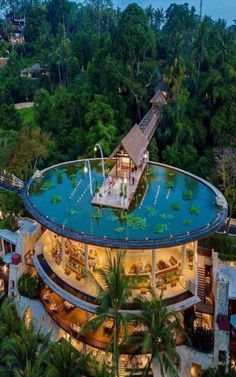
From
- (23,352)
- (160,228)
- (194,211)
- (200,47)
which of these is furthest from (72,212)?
(200,47)

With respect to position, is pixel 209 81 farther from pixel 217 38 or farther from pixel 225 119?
pixel 217 38

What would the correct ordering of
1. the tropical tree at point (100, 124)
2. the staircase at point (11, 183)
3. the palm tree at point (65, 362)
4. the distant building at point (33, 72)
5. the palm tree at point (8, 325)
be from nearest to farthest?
1. the palm tree at point (65, 362)
2. the palm tree at point (8, 325)
3. the staircase at point (11, 183)
4. the tropical tree at point (100, 124)
5. the distant building at point (33, 72)

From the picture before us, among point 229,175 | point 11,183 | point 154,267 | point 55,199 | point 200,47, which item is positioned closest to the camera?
point 154,267

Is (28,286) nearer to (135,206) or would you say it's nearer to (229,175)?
(135,206)

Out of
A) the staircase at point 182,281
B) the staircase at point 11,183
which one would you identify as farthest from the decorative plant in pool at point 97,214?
the staircase at point 11,183

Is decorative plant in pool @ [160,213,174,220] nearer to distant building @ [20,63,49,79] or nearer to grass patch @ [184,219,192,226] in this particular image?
grass patch @ [184,219,192,226]

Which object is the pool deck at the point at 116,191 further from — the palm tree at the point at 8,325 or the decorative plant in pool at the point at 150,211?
the palm tree at the point at 8,325

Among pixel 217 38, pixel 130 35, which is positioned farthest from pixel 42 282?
pixel 217 38
